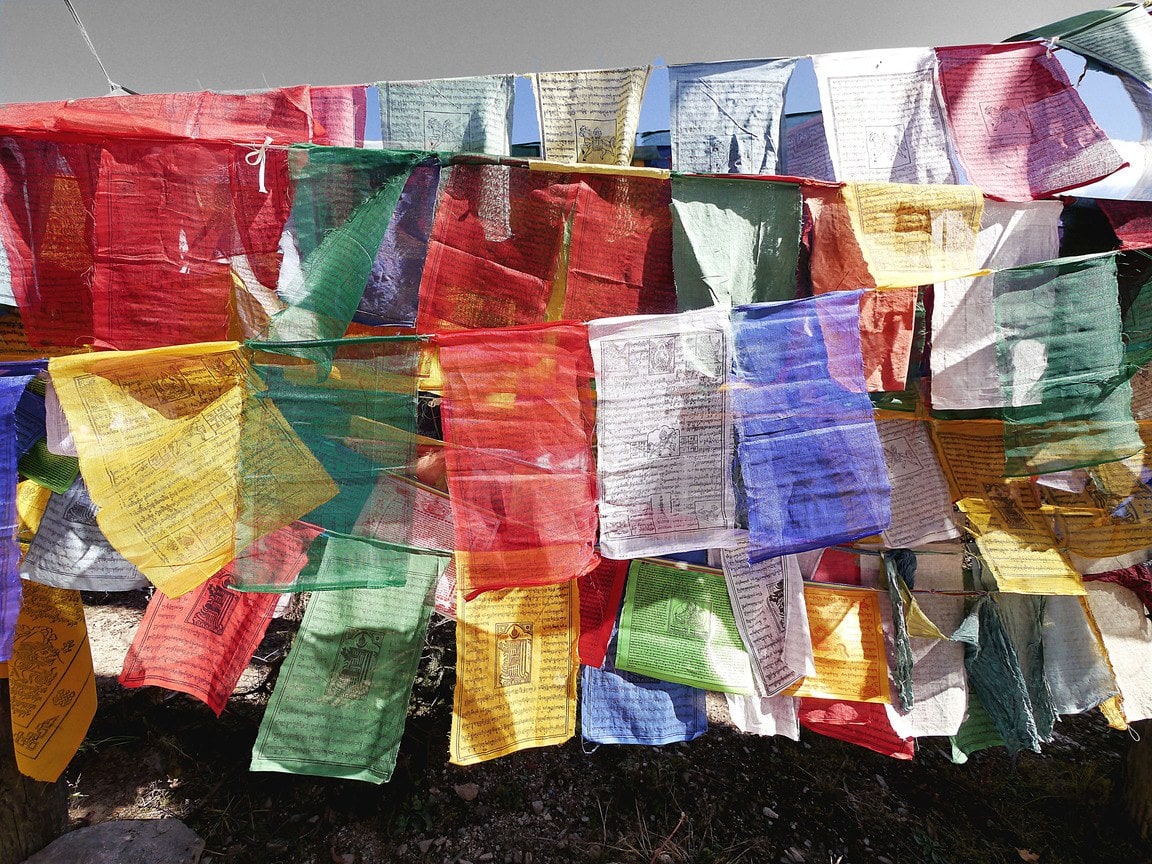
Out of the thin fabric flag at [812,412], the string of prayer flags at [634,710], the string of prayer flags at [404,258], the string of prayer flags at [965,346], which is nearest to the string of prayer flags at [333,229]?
the string of prayer flags at [404,258]

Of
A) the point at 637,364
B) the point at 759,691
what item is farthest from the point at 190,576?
the point at 759,691

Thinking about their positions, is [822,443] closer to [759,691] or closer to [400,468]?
[759,691]

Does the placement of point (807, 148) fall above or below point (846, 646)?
above

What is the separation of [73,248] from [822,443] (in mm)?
2414

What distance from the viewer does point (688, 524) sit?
66.9 inches

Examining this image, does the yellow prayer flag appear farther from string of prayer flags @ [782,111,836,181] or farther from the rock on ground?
the rock on ground

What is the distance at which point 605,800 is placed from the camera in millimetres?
3344

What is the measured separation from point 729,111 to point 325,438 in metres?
1.79

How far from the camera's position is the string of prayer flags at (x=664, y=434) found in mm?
1677

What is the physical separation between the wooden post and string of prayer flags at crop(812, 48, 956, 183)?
387 centimetres

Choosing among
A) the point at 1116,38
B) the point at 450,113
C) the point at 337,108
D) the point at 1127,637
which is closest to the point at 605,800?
the point at 1127,637

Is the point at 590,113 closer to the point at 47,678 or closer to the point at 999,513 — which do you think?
the point at 999,513

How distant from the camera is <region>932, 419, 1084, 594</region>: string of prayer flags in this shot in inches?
77.9

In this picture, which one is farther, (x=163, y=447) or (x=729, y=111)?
(x=729, y=111)
